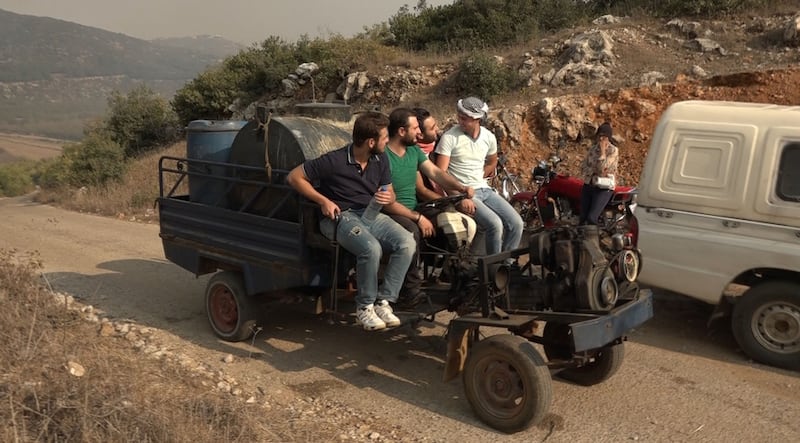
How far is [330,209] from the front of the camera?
528 cm

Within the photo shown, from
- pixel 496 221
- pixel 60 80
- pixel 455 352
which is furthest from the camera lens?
pixel 60 80

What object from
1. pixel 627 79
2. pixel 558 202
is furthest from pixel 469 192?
pixel 627 79

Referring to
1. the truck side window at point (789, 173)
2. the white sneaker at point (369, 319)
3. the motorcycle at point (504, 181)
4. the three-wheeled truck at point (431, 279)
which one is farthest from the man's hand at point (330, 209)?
the motorcycle at point (504, 181)

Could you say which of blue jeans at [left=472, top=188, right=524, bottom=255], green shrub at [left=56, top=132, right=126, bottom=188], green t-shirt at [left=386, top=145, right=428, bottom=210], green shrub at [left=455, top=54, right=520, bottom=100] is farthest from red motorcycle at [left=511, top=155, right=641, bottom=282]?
green shrub at [left=56, top=132, right=126, bottom=188]

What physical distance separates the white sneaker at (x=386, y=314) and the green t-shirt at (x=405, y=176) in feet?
3.22

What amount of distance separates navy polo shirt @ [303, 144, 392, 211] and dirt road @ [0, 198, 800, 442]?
1.42 m

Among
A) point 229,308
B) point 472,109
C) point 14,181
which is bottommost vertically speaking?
point 14,181

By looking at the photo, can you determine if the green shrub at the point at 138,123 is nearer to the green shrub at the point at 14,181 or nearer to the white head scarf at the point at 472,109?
the green shrub at the point at 14,181

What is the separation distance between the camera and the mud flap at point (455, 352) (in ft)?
15.6

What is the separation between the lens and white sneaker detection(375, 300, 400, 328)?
5087 mm

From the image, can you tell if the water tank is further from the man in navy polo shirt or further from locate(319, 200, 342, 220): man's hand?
locate(319, 200, 342, 220): man's hand

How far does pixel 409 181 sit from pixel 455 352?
166 cm

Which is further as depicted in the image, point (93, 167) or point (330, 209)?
point (93, 167)

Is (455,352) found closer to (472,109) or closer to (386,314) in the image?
(386,314)
